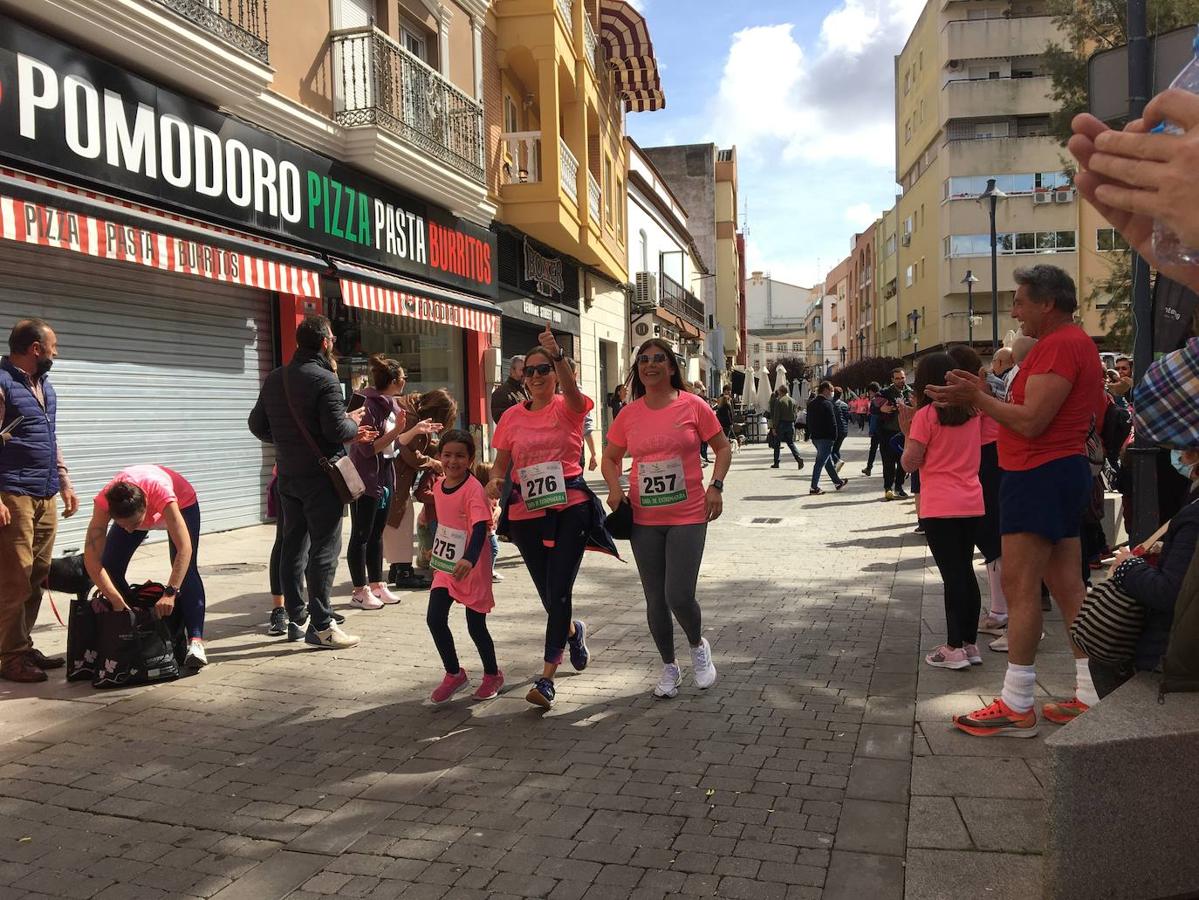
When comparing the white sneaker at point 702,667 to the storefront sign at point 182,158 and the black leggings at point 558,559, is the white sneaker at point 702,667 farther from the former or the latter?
the storefront sign at point 182,158

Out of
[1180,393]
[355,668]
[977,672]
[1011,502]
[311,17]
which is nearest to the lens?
[1180,393]

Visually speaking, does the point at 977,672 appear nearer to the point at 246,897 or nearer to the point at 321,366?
the point at 246,897

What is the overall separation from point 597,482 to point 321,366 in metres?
11.8

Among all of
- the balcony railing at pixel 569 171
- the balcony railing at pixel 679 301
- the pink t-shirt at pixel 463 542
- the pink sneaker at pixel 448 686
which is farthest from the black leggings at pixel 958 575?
the balcony railing at pixel 679 301

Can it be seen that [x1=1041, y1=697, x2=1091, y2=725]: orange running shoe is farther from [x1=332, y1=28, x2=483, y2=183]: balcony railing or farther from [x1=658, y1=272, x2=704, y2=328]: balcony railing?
[x1=658, y1=272, x2=704, y2=328]: balcony railing

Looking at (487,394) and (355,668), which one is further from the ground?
(487,394)

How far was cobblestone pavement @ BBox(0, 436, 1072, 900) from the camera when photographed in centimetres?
306

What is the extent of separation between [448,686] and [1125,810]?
3207 millimetres

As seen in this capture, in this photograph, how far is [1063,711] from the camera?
4.20 meters

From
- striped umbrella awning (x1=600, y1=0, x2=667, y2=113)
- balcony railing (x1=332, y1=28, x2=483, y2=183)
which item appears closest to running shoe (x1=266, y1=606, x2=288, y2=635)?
balcony railing (x1=332, y1=28, x2=483, y2=183)

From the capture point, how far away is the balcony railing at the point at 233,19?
9227mm

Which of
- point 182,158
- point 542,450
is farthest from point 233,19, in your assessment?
point 542,450

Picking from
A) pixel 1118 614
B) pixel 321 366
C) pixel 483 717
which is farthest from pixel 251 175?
pixel 1118 614

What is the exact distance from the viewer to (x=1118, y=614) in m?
3.07
